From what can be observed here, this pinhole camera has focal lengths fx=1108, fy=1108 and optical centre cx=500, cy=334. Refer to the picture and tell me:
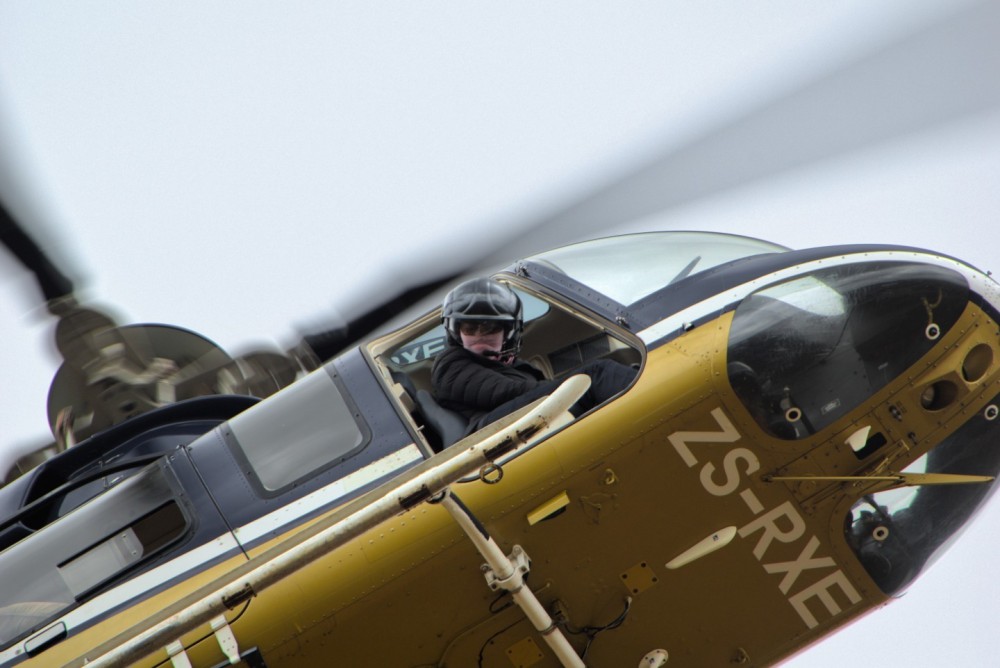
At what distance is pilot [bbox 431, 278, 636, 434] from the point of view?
15.3 feet

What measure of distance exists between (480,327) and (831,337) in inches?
58.6

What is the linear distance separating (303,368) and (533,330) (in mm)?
1486

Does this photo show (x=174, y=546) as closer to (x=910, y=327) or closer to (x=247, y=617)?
(x=247, y=617)

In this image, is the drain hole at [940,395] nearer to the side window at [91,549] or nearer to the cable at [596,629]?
the cable at [596,629]

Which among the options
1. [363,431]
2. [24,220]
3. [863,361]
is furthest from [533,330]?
[24,220]

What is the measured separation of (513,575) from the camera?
415 centimetres

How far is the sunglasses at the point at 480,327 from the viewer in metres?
4.89

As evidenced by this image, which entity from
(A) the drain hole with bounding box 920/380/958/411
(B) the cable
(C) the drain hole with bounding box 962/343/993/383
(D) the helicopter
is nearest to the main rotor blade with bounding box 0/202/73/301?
(D) the helicopter

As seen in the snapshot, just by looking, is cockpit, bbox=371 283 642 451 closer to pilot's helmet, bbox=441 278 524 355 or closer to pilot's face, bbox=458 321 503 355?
pilot's helmet, bbox=441 278 524 355

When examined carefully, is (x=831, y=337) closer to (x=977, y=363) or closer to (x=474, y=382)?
(x=977, y=363)

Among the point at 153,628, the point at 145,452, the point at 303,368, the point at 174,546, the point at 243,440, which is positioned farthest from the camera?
the point at 303,368

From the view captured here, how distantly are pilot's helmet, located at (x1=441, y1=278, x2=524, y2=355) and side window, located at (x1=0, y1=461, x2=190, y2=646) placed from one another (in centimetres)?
139

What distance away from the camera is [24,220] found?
5184 millimetres

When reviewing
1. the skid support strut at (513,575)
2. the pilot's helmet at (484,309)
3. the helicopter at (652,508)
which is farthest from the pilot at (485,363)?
the skid support strut at (513,575)
